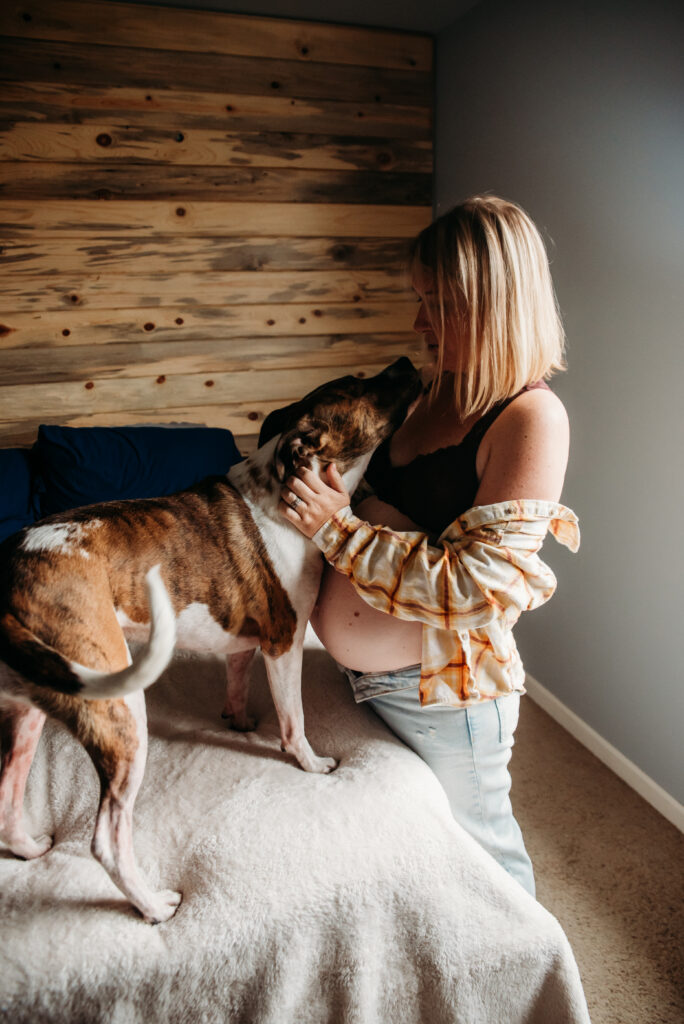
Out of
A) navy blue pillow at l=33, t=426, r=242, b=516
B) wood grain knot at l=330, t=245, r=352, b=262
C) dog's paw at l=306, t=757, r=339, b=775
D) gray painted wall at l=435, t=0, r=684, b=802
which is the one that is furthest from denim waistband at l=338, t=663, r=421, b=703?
wood grain knot at l=330, t=245, r=352, b=262

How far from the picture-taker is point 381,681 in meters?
1.37

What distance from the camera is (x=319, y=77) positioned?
2879 mm

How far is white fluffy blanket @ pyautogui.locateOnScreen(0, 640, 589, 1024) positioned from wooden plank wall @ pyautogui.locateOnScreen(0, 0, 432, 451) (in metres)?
1.98

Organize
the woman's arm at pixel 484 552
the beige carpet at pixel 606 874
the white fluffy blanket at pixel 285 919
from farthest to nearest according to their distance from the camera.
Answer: the beige carpet at pixel 606 874, the woman's arm at pixel 484 552, the white fluffy blanket at pixel 285 919

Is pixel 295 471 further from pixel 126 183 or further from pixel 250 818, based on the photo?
pixel 126 183

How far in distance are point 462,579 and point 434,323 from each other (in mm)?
471

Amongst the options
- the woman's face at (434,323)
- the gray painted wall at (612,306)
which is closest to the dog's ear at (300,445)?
the woman's face at (434,323)

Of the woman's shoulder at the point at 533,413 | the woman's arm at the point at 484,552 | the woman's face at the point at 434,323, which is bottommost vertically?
the woman's arm at the point at 484,552

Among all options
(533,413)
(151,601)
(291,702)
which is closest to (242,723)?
(291,702)

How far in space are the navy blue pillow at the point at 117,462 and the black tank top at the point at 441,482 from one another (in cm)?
121

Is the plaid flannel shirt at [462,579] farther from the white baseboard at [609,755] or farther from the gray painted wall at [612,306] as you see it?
the white baseboard at [609,755]

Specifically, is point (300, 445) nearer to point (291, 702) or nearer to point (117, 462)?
point (291, 702)

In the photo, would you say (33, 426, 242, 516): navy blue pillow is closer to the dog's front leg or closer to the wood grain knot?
the wood grain knot

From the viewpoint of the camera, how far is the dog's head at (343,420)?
1311 mm
